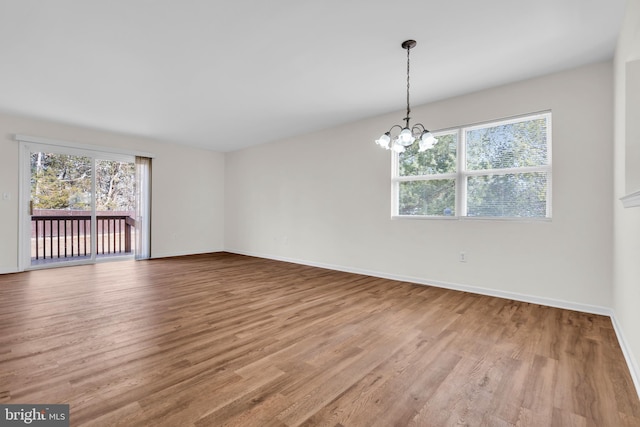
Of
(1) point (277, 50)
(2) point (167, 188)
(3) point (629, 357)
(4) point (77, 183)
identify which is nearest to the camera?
(3) point (629, 357)

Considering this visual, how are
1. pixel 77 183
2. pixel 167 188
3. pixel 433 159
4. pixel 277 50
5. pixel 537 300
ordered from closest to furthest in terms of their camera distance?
pixel 277 50 → pixel 537 300 → pixel 433 159 → pixel 77 183 → pixel 167 188

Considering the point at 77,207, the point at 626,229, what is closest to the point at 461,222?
the point at 626,229

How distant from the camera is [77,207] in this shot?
5340 millimetres

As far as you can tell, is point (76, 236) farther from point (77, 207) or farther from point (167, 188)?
point (167, 188)

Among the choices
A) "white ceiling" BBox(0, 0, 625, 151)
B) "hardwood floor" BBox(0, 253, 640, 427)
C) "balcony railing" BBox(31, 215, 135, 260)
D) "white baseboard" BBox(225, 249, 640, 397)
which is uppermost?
"white ceiling" BBox(0, 0, 625, 151)

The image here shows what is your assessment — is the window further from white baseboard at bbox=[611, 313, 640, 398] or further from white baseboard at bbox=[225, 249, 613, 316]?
white baseboard at bbox=[611, 313, 640, 398]

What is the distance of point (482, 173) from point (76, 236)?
23.2ft

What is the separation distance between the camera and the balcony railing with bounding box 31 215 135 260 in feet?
17.1

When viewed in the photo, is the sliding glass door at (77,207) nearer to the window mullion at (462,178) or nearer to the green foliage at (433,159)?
the green foliage at (433,159)

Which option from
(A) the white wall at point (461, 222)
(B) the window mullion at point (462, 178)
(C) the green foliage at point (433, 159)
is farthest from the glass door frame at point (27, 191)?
(B) the window mullion at point (462, 178)

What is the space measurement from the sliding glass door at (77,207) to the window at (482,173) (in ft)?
17.8

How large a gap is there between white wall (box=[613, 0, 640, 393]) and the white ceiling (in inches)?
12.5

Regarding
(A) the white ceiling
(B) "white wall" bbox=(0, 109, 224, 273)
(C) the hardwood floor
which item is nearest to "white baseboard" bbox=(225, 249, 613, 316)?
(C) the hardwood floor

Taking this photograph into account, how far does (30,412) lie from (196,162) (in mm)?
6126
